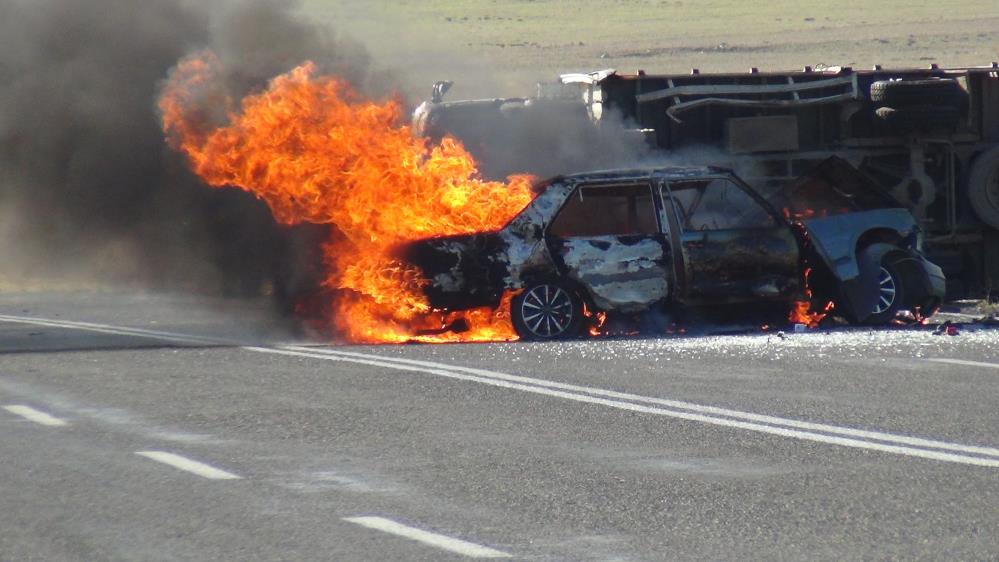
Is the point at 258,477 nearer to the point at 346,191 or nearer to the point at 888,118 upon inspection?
the point at 346,191

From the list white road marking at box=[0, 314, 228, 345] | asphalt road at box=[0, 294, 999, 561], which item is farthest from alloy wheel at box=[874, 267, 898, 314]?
white road marking at box=[0, 314, 228, 345]

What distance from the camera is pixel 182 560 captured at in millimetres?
6266

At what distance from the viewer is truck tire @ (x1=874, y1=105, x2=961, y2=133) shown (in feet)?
59.4

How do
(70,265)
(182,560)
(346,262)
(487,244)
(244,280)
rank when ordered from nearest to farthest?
(182,560)
(487,244)
(346,262)
(244,280)
(70,265)

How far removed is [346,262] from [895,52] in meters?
56.4

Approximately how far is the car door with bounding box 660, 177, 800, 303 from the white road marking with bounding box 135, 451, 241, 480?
6.72 meters

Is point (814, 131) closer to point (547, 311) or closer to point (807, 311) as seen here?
point (807, 311)

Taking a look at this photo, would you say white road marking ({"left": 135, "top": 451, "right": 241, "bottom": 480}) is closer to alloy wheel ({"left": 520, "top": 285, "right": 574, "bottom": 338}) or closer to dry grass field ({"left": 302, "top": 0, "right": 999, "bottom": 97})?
alloy wheel ({"left": 520, "top": 285, "right": 574, "bottom": 338})

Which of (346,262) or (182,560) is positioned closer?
(182,560)

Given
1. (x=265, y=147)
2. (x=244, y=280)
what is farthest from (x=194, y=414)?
(x=244, y=280)

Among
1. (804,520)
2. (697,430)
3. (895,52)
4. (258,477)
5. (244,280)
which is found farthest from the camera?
(895,52)

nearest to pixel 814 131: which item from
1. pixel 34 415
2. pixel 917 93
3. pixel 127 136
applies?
pixel 917 93

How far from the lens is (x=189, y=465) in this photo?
8.18 metres

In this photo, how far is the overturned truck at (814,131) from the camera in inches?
717
